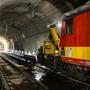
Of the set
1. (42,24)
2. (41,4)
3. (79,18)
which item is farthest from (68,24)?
(42,24)

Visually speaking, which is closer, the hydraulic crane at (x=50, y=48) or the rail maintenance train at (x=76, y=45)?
the rail maintenance train at (x=76, y=45)

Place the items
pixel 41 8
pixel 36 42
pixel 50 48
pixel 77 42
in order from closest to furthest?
1. pixel 77 42
2. pixel 50 48
3. pixel 41 8
4. pixel 36 42

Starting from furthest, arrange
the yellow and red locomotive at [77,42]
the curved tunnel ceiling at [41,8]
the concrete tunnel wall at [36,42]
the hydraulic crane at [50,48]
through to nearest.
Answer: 1. the concrete tunnel wall at [36,42]
2. the curved tunnel ceiling at [41,8]
3. the hydraulic crane at [50,48]
4. the yellow and red locomotive at [77,42]

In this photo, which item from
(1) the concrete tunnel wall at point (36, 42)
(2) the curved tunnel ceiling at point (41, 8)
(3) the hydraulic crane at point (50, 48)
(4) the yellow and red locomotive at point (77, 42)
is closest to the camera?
(4) the yellow and red locomotive at point (77, 42)

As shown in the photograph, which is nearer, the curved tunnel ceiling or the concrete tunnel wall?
the curved tunnel ceiling

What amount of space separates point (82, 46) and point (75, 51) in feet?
1.76

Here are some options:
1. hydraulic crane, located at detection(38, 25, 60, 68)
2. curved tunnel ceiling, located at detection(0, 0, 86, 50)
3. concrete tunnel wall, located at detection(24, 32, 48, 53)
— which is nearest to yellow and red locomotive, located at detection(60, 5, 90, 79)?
hydraulic crane, located at detection(38, 25, 60, 68)

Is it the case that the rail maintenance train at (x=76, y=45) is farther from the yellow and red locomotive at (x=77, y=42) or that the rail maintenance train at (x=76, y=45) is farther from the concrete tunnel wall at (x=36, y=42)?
the concrete tunnel wall at (x=36, y=42)

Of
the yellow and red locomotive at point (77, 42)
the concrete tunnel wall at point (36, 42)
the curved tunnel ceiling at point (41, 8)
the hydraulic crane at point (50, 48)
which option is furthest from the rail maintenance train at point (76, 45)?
the concrete tunnel wall at point (36, 42)

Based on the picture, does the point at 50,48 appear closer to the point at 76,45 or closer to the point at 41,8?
the point at 41,8

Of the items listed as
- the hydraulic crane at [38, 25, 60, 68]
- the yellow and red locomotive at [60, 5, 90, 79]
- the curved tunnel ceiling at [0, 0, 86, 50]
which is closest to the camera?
the yellow and red locomotive at [60, 5, 90, 79]

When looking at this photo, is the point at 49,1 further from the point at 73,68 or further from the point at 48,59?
the point at 73,68

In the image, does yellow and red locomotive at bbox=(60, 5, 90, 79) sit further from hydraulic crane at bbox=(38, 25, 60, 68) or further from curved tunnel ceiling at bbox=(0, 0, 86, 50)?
curved tunnel ceiling at bbox=(0, 0, 86, 50)

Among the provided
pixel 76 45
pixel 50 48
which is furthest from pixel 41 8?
pixel 76 45
